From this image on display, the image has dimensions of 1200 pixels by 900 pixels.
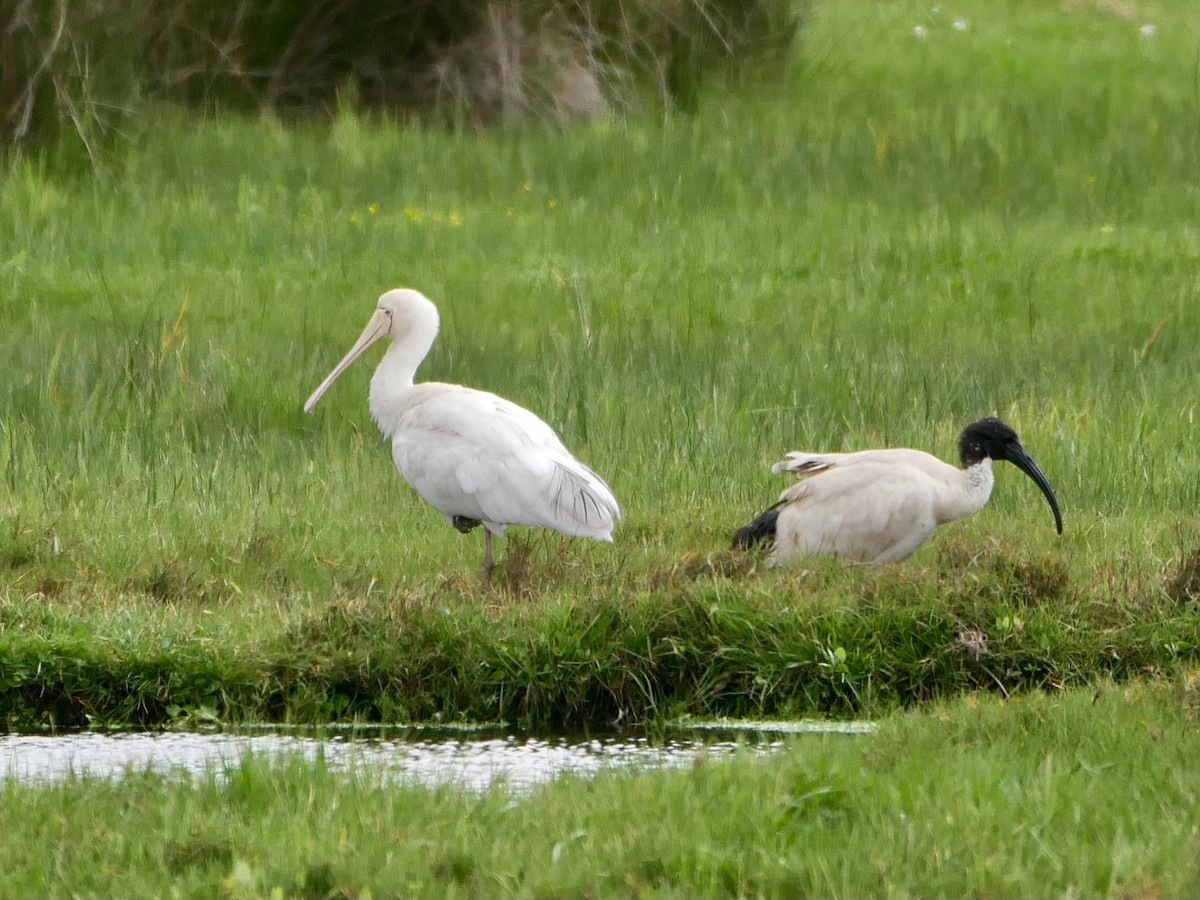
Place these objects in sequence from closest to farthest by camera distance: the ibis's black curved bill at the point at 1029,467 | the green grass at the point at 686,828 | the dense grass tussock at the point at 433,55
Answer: the green grass at the point at 686,828 < the ibis's black curved bill at the point at 1029,467 < the dense grass tussock at the point at 433,55

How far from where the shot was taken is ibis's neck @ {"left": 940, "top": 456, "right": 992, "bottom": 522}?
8039 mm

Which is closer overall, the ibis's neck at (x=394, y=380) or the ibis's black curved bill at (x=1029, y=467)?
the ibis's black curved bill at (x=1029, y=467)

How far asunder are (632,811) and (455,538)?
407cm

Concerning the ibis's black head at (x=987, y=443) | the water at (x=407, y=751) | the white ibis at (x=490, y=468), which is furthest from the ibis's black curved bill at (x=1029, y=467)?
the water at (x=407, y=751)

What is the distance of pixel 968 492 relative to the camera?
26.6 feet

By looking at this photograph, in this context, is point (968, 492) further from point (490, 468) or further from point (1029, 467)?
point (490, 468)

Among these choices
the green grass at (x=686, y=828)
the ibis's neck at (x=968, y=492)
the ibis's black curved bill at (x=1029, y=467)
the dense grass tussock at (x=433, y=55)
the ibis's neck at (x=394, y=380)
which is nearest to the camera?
the green grass at (x=686, y=828)

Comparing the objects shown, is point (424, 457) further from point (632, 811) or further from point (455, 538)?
point (632, 811)

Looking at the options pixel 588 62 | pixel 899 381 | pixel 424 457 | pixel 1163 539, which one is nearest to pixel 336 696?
pixel 424 457

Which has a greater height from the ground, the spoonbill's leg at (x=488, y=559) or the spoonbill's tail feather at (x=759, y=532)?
the spoonbill's tail feather at (x=759, y=532)

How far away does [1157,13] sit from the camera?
28.1 metres

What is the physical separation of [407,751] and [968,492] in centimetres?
268

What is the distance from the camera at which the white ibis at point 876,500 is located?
7898 millimetres

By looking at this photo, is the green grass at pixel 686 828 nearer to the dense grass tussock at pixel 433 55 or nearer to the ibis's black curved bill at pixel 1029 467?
the ibis's black curved bill at pixel 1029 467
